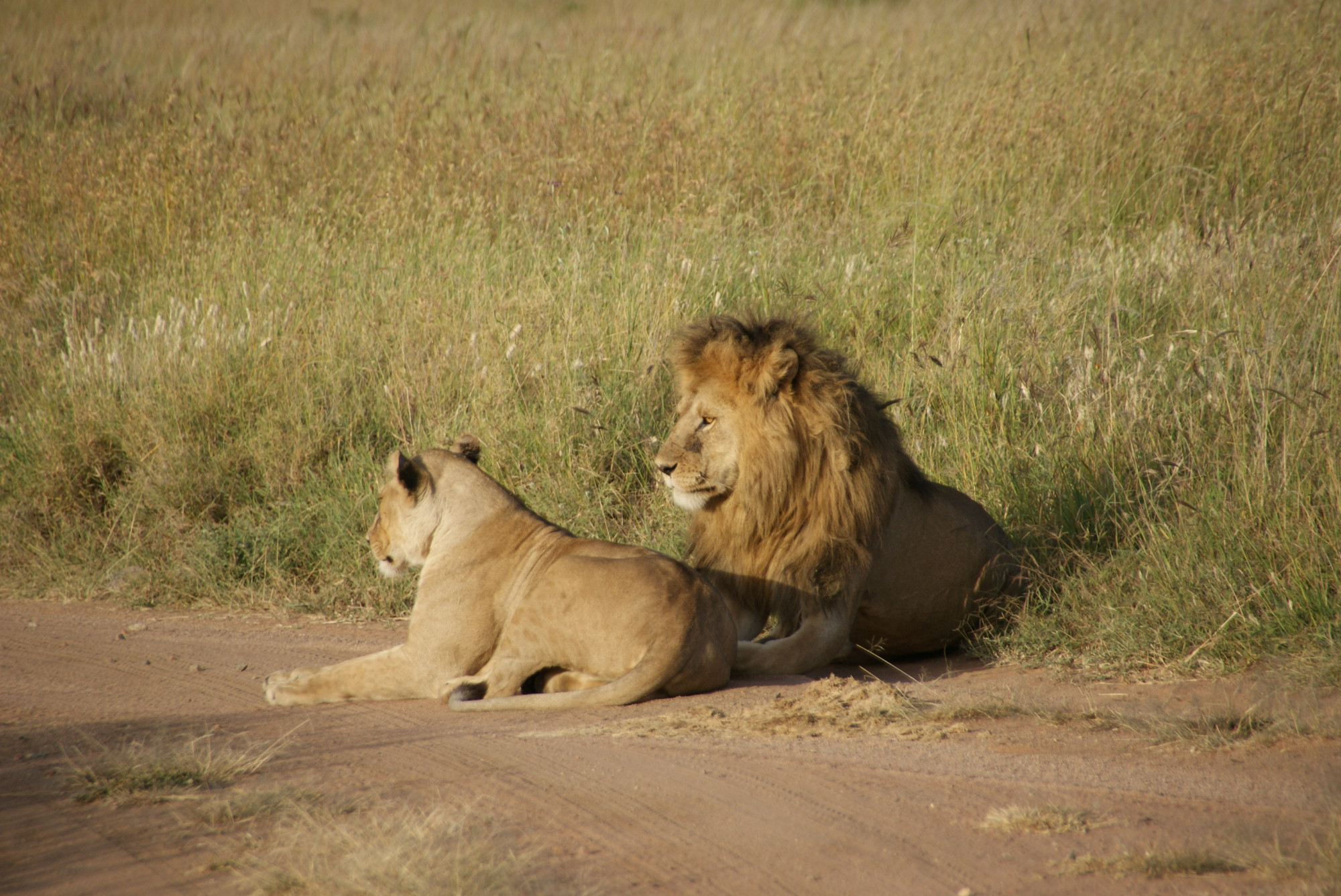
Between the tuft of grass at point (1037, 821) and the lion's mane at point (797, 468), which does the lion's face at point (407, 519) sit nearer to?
the lion's mane at point (797, 468)

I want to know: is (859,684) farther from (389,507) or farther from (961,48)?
(961,48)

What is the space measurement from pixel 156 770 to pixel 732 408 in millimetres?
2562

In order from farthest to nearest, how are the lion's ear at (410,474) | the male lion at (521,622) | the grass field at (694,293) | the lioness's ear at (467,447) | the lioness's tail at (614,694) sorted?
1. the grass field at (694,293)
2. the lioness's ear at (467,447)
3. the lion's ear at (410,474)
4. the male lion at (521,622)
5. the lioness's tail at (614,694)

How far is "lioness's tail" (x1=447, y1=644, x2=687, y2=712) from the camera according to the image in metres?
4.04

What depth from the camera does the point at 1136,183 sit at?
30.3 feet

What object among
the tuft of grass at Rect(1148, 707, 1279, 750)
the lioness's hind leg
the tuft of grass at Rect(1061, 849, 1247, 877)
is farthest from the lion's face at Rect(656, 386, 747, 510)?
the tuft of grass at Rect(1061, 849, 1247, 877)

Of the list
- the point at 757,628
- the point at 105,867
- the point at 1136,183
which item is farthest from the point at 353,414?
the point at 1136,183

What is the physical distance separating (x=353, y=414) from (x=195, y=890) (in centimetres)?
493

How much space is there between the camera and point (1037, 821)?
116 inches

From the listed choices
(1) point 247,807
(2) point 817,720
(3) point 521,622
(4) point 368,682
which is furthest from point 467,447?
(1) point 247,807

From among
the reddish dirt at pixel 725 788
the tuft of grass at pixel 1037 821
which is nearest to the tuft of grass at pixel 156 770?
the reddish dirt at pixel 725 788

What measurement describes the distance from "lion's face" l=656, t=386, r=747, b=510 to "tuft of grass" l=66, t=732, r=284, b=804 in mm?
1969

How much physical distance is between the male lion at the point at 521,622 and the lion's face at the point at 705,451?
1.51 feet

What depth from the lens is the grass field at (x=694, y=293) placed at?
17.4ft
